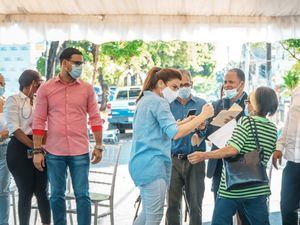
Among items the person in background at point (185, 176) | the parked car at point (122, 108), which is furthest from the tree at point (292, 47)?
the parked car at point (122, 108)

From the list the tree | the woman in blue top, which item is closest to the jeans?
the woman in blue top

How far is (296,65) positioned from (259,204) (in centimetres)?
453

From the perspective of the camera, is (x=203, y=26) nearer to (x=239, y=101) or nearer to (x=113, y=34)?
(x=113, y=34)

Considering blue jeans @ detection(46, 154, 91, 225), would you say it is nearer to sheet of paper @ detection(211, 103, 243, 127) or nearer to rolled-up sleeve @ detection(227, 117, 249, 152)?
sheet of paper @ detection(211, 103, 243, 127)

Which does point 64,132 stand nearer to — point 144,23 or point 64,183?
point 64,183

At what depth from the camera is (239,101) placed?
3734 millimetres

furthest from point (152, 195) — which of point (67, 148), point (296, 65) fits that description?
point (296, 65)

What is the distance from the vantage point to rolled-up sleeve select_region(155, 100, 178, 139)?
297 cm

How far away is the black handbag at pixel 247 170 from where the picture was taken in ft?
9.28

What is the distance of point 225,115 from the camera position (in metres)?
3.39

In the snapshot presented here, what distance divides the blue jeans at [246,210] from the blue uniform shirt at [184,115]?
3.08ft

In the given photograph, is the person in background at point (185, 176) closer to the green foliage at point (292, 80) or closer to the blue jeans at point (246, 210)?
the blue jeans at point (246, 210)

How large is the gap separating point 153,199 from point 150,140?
38 cm

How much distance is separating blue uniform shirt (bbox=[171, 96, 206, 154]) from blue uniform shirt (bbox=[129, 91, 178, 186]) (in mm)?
711
